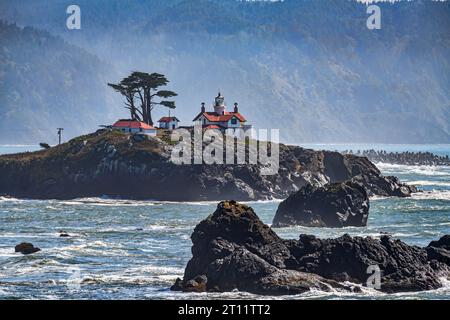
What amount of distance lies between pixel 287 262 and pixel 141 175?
8284 centimetres

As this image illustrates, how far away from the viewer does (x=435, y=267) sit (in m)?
73.3

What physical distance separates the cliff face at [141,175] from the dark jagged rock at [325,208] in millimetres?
37058

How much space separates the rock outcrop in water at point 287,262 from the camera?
69.4m

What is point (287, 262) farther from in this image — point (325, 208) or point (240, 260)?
point (325, 208)

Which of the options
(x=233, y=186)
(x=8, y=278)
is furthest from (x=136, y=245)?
(x=233, y=186)

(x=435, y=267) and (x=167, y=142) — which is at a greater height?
(x=167, y=142)

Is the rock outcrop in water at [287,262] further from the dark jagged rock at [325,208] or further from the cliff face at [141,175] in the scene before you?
the cliff face at [141,175]

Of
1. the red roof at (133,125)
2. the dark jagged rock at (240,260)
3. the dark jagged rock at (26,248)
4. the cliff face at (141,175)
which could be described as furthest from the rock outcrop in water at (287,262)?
the red roof at (133,125)

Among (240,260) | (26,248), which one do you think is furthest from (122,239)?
(240,260)

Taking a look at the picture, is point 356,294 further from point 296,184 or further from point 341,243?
point 296,184

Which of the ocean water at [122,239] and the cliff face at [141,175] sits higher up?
the cliff face at [141,175]

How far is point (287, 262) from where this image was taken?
73.1 meters
